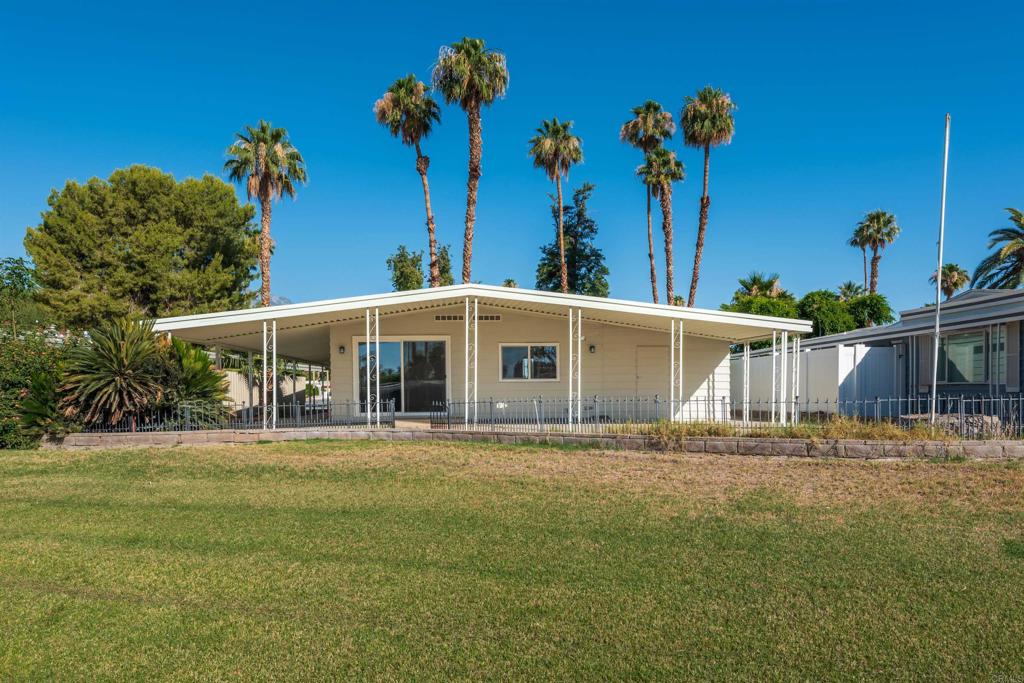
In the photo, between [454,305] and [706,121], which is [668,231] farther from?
[454,305]

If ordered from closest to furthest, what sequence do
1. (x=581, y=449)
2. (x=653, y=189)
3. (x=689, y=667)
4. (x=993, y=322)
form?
(x=689, y=667)
(x=581, y=449)
(x=993, y=322)
(x=653, y=189)

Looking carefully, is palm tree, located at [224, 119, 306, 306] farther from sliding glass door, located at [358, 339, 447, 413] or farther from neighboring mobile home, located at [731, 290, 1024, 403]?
neighboring mobile home, located at [731, 290, 1024, 403]

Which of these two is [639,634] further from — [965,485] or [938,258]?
[938,258]

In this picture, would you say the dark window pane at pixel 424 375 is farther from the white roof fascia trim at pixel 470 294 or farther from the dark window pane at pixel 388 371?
the white roof fascia trim at pixel 470 294

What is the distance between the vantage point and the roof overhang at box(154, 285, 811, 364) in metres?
13.9

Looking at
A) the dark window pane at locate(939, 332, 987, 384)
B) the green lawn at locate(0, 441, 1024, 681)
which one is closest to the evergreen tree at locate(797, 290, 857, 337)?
the dark window pane at locate(939, 332, 987, 384)

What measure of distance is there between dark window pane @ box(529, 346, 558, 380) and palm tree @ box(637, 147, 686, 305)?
522 inches

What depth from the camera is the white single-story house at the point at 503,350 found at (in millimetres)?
16422

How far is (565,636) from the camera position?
13.4 ft

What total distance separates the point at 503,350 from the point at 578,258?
2610 cm

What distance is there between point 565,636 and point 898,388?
18378 millimetres

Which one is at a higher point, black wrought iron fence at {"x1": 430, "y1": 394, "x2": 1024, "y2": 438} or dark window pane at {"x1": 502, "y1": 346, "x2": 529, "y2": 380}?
dark window pane at {"x1": 502, "y1": 346, "x2": 529, "y2": 380}

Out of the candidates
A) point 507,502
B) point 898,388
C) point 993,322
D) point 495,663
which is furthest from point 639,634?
point 898,388

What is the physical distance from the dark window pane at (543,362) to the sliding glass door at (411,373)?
2462 millimetres
